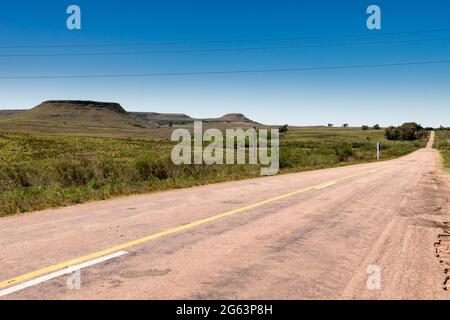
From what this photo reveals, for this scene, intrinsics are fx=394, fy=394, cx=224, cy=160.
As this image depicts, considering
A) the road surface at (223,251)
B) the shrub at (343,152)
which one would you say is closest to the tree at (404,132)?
the shrub at (343,152)

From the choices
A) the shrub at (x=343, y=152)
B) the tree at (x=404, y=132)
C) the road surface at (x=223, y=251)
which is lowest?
the road surface at (x=223, y=251)

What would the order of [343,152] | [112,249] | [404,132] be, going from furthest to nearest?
[404,132] → [343,152] → [112,249]

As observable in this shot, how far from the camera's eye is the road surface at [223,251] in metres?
4.53

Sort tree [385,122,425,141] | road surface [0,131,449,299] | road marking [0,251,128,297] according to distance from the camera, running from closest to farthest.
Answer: road marking [0,251,128,297]
road surface [0,131,449,299]
tree [385,122,425,141]

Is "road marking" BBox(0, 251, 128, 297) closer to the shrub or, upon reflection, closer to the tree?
the shrub

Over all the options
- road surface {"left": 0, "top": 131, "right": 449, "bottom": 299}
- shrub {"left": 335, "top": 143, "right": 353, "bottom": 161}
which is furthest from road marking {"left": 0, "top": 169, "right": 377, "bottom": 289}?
shrub {"left": 335, "top": 143, "right": 353, "bottom": 161}

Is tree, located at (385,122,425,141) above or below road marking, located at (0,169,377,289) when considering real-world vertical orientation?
above

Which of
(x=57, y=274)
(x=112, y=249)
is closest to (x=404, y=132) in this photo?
(x=112, y=249)

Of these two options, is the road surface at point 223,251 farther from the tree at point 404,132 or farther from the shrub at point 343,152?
the tree at point 404,132

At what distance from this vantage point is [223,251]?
240 inches

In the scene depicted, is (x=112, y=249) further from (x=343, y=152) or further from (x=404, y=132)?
(x=404, y=132)

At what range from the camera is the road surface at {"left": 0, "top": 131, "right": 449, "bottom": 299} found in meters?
4.53

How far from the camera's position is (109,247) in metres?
6.11
